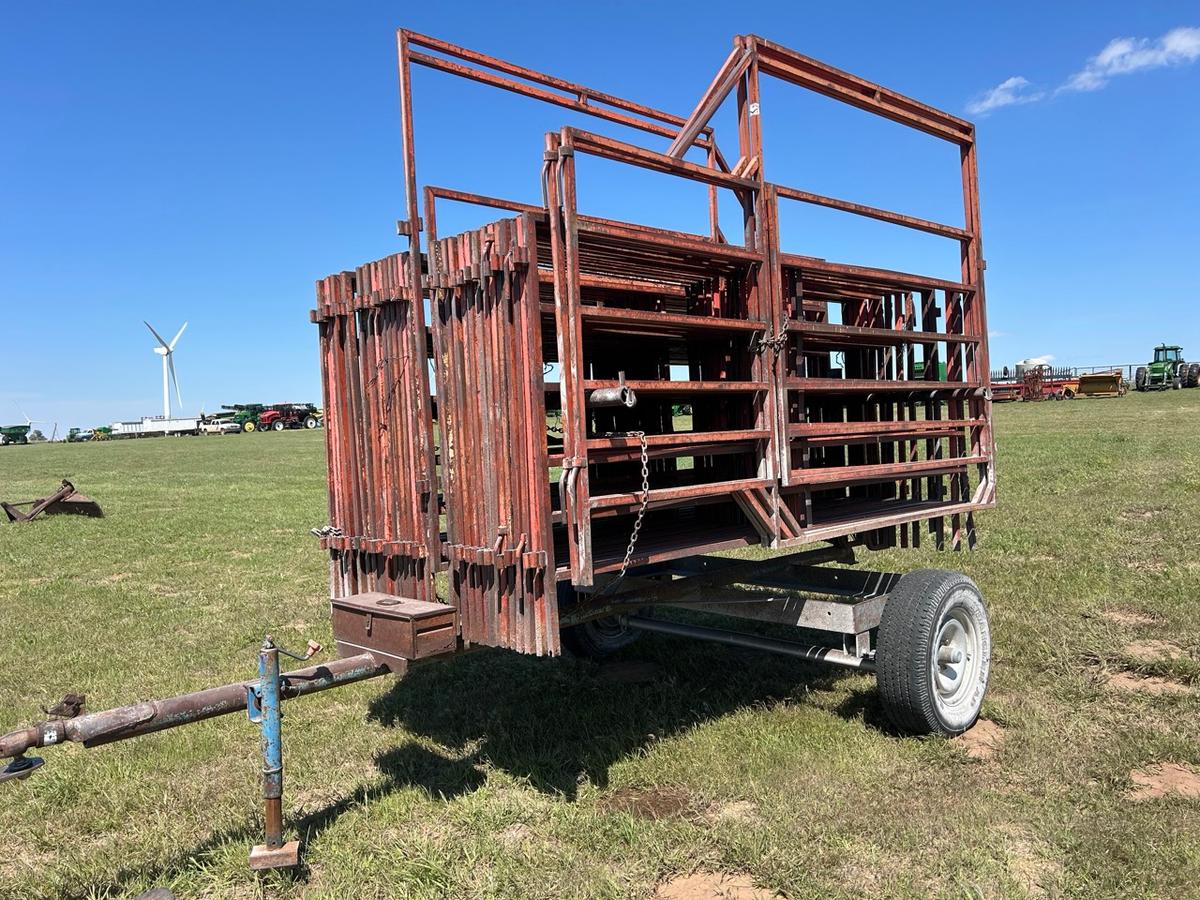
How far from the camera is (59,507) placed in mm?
14844

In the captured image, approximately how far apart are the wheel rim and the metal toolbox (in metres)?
2.61

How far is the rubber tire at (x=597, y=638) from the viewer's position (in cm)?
598

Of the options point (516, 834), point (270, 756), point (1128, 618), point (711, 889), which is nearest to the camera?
point (270, 756)

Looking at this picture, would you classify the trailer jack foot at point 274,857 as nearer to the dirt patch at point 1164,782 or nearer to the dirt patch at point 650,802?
the dirt patch at point 650,802

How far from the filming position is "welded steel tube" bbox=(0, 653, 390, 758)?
9.12 ft

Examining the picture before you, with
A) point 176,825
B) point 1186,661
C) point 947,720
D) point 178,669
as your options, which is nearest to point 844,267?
point 947,720

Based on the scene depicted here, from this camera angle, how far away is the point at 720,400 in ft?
14.8

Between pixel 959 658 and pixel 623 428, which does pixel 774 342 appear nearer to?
pixel 623 428

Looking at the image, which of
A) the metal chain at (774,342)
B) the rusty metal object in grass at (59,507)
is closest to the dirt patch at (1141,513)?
the metal chain at (774,342)

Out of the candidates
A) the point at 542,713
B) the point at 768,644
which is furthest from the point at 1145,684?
the point at 542,713

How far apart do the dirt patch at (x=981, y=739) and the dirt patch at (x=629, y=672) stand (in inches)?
72.9

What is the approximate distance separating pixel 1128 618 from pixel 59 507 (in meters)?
15.4

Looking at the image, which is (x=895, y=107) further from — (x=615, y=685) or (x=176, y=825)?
(x=176, y=825)

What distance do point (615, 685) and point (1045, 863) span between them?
2.71 metres
